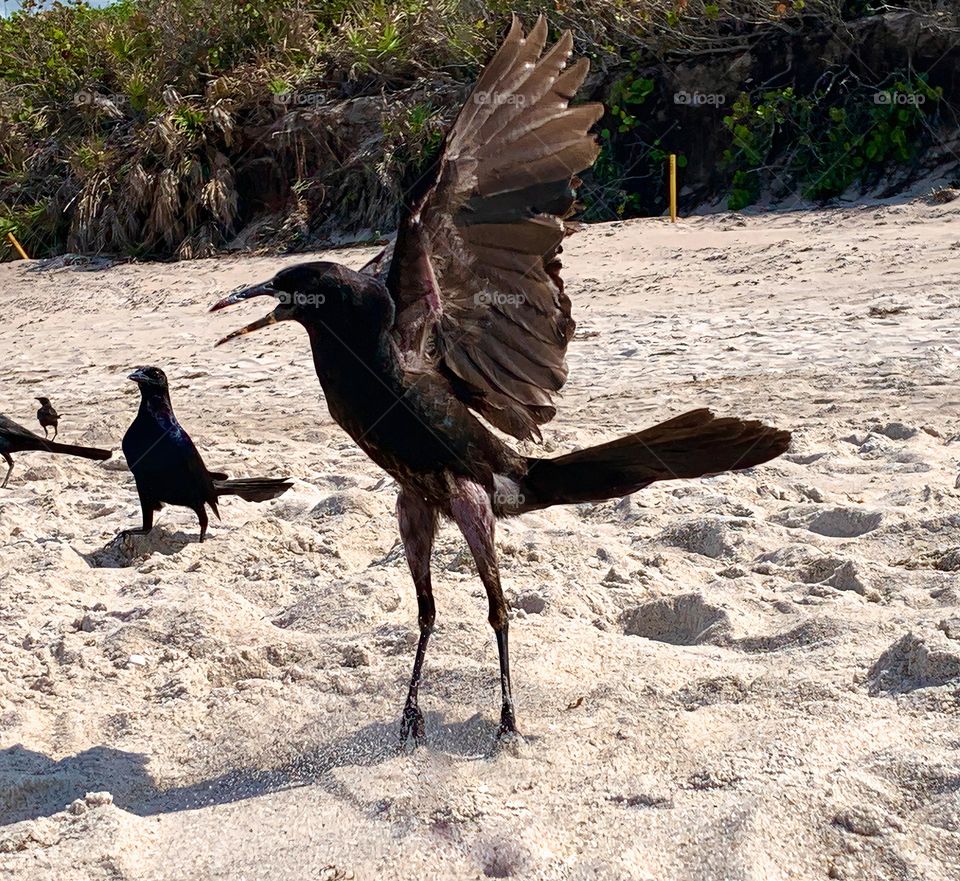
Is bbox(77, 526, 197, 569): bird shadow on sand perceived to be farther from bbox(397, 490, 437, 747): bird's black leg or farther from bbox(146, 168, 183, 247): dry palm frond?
bbox(146, 168, 183, 247): dry palm frond

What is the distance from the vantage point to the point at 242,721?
3.36 m

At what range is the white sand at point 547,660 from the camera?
101 inches

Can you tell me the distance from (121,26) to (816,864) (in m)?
16.6

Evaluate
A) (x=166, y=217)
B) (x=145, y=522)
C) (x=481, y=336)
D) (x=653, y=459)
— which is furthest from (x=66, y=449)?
(x=166, y=217)

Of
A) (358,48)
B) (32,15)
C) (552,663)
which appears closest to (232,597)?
(552,663)

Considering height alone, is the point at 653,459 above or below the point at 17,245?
above

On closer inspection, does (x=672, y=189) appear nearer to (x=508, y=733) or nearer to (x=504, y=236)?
(x=504, y=236)

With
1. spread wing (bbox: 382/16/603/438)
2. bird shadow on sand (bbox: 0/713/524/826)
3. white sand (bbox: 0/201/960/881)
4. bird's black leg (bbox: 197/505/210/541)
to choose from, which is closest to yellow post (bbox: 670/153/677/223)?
white sand (bbox: 0/201/960/881)

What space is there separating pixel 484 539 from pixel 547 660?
1.95 ft

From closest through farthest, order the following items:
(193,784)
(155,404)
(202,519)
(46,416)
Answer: (193,784) → (202,519) → (155,404) → (46,416)

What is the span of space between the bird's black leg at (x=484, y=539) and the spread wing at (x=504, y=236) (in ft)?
1.00

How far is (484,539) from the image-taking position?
3.19 metres

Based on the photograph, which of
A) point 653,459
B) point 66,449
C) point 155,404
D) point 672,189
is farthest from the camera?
point 672,189

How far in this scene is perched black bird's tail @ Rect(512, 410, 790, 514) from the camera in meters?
→ 3.08
